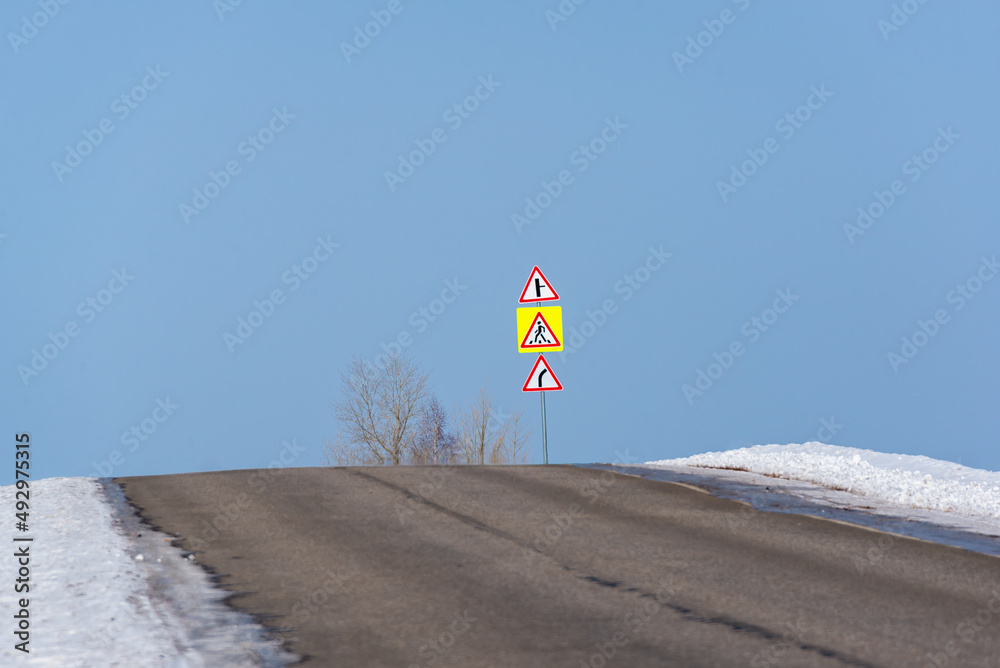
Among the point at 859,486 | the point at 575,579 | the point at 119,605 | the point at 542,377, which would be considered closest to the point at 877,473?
the point at 859,486

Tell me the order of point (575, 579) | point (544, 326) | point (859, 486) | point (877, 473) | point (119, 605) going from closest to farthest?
point (119, 605)
point (575, 579)
point (859, 486)
point (877, 473)
point (544, 326)

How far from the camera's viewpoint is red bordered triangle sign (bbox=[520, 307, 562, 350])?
18.4 metres

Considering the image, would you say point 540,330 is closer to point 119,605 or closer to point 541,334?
point 541,334

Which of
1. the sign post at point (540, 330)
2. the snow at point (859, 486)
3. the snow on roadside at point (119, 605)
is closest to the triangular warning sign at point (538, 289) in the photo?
the sign post at point (540, 330)

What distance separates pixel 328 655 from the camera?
6184 mm

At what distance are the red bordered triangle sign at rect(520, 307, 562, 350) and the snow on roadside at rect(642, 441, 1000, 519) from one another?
3.12m

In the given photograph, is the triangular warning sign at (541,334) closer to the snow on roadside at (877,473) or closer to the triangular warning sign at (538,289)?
the triangular warning sign at (538,289)

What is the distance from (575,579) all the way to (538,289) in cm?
1055

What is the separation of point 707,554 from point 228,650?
4760mm

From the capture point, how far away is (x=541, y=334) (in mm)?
18406

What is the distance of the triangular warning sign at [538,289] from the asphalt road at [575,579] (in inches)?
227

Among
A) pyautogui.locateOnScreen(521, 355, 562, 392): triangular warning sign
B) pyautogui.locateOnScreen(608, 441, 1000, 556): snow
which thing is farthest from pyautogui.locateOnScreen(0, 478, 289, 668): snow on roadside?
pyautogui.locateOnScreen(521, 355, 562, 392): triangular warning sign

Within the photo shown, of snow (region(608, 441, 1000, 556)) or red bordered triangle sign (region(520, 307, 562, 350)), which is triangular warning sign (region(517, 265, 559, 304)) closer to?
red bordered triangle sign (region(520, 307, 562, 350))

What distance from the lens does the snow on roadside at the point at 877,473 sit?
12852 millimetres
